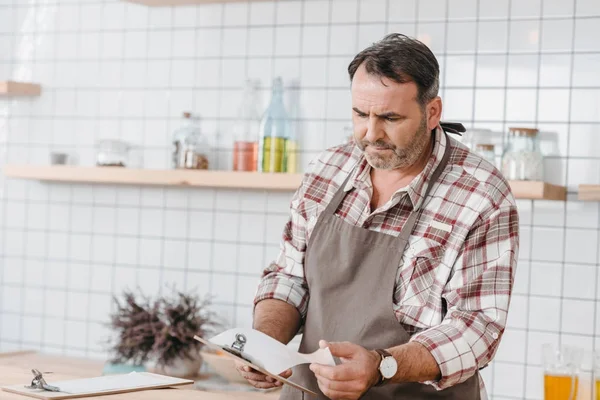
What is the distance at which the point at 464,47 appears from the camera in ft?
9.93

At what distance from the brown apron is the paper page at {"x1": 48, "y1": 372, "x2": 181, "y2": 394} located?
334mm

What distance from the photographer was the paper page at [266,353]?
5.82 feet

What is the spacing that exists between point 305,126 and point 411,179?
3.82 feet

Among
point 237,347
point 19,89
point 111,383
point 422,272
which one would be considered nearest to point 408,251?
point 422,272

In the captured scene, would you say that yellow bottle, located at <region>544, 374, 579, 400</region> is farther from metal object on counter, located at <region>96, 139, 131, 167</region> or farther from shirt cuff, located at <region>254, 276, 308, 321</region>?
metal object on counter, located at <region>96, 139, 131, 167</region>

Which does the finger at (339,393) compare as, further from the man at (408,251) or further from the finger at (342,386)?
the man at (408,251)

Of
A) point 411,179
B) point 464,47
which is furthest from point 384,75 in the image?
point 464,47

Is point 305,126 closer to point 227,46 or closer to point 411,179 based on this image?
point 227,46

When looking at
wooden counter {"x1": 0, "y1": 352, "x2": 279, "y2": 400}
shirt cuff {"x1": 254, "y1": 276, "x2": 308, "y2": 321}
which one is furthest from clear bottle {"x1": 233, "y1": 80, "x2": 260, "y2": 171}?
shirt cuff {"x1": 254, "y1": 276, "x2": 308, "y2": 321}

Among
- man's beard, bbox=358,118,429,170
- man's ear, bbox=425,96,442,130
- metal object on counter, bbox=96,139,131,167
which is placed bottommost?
man's beard, bbox=358,118,429,170

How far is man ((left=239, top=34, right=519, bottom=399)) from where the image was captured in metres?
1.94

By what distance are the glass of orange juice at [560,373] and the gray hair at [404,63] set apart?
1.01 metres

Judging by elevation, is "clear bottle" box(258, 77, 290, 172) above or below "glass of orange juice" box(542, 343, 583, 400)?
above

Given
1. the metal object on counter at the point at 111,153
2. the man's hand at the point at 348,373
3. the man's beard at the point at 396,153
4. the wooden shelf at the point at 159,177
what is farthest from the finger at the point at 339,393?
the metal object on counter at the point at 111,153
